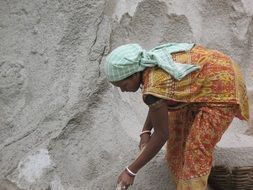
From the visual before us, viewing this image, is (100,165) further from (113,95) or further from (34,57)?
(34,57)

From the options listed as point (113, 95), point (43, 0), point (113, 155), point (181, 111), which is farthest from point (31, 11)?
point (181, 111)

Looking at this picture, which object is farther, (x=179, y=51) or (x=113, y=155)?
(x=113, y=155)

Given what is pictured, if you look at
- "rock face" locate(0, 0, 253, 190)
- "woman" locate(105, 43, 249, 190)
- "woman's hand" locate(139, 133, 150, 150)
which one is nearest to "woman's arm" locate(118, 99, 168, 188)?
"woman" locate(105, 43, 249, 190)

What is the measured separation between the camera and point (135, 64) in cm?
149

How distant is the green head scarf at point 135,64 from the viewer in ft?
4.87

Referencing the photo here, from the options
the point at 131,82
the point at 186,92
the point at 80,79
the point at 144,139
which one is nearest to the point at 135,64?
the point at 131,82

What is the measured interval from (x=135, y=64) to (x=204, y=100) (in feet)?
0.75

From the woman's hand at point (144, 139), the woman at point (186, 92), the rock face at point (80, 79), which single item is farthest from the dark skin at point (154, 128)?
the rock face at point (80, 79)

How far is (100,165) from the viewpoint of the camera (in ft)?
6.33

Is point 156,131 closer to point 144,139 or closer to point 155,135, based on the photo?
point 155,135

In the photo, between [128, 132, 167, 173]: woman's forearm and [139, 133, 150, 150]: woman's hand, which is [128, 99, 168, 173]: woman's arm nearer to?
[128, 132, 167, 173]: woman's forearm

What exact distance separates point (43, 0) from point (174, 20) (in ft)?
1.84

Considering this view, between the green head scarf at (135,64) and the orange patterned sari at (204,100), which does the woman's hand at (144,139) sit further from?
the green head scarf at (135,64)

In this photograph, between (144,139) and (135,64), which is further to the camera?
(144,139)
